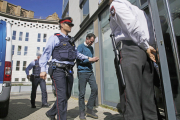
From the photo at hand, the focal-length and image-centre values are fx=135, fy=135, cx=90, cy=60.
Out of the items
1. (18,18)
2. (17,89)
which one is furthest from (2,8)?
(17,89)

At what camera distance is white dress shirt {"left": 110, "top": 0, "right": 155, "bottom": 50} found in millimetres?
1462

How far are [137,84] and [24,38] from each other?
2999cm

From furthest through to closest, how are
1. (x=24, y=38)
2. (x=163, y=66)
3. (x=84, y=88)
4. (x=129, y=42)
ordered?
(x=24, y=38) → (x=84, y=88) → (x=129, y=42) → (x=163, y=66)

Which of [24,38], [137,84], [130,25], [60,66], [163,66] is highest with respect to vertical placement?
[24,38]

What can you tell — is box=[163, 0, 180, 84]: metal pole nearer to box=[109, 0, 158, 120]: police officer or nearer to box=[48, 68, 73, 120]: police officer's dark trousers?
box=[109, 0, 158, 120]: police officer

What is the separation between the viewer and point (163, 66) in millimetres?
1430

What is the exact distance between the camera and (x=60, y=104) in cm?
217

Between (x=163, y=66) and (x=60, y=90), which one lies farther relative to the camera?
(x=60, y=90)

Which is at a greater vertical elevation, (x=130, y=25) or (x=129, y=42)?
(x=130, y=25)

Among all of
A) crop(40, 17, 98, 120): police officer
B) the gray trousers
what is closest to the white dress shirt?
crop(40, 17, 98, 120): police officer

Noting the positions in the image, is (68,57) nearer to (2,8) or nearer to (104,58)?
(104,58)

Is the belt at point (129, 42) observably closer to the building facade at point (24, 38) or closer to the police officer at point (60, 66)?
the police officer at point (60, 66)

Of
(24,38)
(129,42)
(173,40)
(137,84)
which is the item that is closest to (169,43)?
(173,40)

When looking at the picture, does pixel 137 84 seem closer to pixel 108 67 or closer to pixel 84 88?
pixel 84 88
